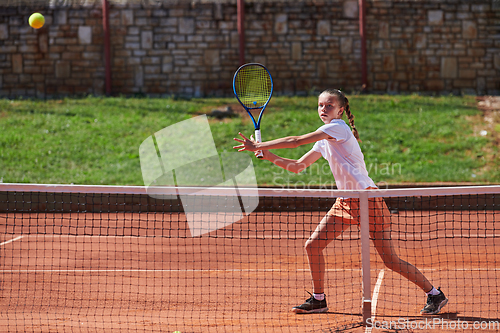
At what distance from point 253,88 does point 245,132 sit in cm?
668

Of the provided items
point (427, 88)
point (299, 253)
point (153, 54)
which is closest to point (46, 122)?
point (153, 54)

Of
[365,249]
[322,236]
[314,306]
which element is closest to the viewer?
[365,249]

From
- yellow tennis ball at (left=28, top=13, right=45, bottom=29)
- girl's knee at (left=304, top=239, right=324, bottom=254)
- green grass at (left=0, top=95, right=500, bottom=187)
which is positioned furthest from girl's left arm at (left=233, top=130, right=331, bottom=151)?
yellow tennis ball at (left=28, top=13, right=45, bottom=29)

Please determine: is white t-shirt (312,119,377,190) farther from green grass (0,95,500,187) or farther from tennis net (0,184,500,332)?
green grass (0,95,500,187)

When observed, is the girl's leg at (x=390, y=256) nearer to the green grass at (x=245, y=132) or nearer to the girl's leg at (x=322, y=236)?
the girl's leg at (x=322, y=236)

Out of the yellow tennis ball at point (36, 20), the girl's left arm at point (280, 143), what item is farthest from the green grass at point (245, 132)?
the girl's left arm at point (280, 143)

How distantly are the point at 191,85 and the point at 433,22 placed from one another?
7.59m

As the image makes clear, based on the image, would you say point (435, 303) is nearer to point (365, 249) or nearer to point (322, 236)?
point (365, 249)

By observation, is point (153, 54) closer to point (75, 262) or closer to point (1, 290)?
point (75, 262)

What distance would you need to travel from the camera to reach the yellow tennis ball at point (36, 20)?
1375 centimetres

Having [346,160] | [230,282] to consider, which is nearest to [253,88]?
[346,160]

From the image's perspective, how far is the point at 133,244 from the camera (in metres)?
7.28

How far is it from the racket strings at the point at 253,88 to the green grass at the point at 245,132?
4.94 meters

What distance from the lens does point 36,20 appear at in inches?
544
